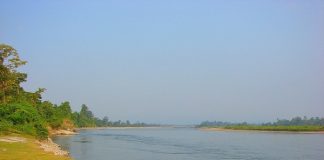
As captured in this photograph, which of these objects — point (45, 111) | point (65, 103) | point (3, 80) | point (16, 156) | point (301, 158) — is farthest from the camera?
point (65, 103)

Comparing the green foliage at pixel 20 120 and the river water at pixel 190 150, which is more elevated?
the green foliage at pixel 20 120

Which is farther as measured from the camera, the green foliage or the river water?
the green foliage

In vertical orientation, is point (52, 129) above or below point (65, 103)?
below

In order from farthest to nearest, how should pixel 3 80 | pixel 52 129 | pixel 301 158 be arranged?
pixel 52 129
pixel 3 80
pixel 301 158

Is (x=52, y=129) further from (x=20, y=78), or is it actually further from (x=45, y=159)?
(x=45, y=159)

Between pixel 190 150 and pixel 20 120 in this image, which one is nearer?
pixel 20 120

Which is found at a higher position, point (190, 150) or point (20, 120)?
point (20, 120)

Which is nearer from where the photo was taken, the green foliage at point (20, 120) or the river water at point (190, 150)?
the river water at point (190, 150)

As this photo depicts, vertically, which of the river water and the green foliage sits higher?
the green foliage

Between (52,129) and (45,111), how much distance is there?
9437mm

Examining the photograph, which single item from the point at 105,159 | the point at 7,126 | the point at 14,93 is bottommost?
the point at 105,159

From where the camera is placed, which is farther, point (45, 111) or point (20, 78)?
point (45, 111)

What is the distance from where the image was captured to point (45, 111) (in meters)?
109

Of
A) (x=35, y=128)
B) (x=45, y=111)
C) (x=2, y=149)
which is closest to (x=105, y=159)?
(x=2, y=149)
